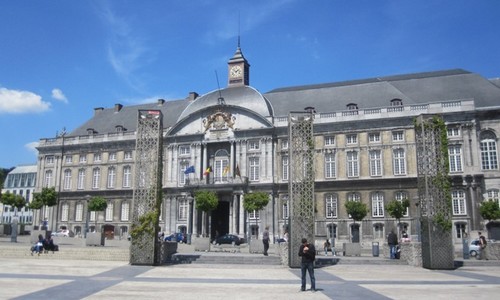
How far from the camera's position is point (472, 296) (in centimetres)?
1173

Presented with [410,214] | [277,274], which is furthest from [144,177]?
[410,214]

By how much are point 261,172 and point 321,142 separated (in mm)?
7036

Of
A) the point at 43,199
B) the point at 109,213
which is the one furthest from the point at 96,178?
the point at 43,199

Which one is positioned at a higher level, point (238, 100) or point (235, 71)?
point (235, 71)

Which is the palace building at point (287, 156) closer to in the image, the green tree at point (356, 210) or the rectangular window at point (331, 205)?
Result: the rectangular window at point (331, 205)

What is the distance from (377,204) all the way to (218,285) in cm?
3291

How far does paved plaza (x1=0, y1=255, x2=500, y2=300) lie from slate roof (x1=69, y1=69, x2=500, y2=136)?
2973cm

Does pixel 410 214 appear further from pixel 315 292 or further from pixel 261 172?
→ pixel 315 292

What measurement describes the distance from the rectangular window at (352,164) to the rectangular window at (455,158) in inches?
340

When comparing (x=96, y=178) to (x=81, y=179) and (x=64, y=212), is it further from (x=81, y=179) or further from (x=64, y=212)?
(x=64, y=212)

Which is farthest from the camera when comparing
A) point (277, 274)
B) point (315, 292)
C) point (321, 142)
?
point (321, 142)

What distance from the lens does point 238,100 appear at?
50.9 meters

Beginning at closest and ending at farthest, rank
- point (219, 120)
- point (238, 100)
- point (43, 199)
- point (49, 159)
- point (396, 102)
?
point (396, 102), point (43, 199), point (219, 120), point (238, 100), point (49, 159)

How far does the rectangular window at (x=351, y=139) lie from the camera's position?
45.6m
